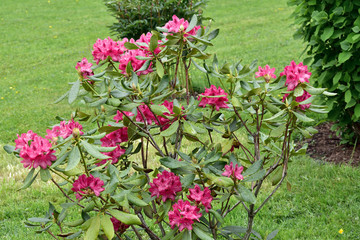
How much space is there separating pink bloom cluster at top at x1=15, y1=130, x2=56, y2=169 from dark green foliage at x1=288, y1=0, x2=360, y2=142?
2994 millimetres

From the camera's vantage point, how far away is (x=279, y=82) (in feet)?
6.27

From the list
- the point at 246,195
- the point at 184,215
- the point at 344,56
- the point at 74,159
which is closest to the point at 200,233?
the point at 184,215

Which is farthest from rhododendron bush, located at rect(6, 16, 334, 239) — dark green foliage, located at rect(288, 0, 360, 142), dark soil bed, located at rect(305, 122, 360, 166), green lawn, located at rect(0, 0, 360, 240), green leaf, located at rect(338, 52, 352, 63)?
dark soil bed, located at rect(305, 122, 360, 166)

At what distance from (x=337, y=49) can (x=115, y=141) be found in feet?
9.25

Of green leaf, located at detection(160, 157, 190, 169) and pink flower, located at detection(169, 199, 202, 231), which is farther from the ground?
green leaf, located at detection(160, 157, 190, 169)

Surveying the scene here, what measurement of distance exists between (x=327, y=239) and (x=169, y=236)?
1.67 m

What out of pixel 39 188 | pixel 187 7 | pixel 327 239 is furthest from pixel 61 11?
pixel 327 239

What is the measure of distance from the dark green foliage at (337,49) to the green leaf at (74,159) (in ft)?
9.75

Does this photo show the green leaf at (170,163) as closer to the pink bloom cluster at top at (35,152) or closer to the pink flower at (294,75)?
the pink bloom cluster at top at (35,152)

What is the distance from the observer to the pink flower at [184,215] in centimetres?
178

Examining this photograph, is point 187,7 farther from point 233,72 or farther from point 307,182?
point 233,72

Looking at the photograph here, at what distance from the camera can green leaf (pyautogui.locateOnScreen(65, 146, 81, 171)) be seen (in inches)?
61.6

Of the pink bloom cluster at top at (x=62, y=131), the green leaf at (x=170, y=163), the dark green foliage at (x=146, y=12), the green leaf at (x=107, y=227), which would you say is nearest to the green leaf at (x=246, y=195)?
the green leaf at (x=170, y=163)

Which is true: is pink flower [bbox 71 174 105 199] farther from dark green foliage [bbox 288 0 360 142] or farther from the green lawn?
dark green foliage [bbox 288 0 360 142]
